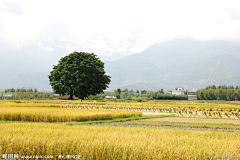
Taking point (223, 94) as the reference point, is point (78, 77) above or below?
above

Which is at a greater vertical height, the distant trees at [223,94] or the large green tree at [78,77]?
the large green tree at [78,77]

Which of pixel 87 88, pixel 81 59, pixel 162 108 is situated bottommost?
pixel 162 108

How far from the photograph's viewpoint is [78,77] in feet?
208

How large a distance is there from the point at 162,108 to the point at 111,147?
35.4 m

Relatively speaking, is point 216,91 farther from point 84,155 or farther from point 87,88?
Result: point 84,155

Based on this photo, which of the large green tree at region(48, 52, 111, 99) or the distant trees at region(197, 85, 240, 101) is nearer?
the large green tree at region(48, 52, 111, 99)

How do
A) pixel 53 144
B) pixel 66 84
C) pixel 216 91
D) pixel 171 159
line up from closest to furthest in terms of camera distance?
pixel 171 159
pixel 53 144
pixel 66 84
pixel 216 91

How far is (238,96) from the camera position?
112m

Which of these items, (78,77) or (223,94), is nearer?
(78,77)

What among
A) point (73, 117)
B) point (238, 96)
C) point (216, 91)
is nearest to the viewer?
point (73, 117)

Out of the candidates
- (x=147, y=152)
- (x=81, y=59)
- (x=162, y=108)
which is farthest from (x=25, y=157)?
(x=81, y=59)

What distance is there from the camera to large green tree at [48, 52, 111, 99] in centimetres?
6321

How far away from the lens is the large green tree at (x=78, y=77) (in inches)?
2489

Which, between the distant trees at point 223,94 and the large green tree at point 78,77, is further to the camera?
the distant trees at point 223,94
